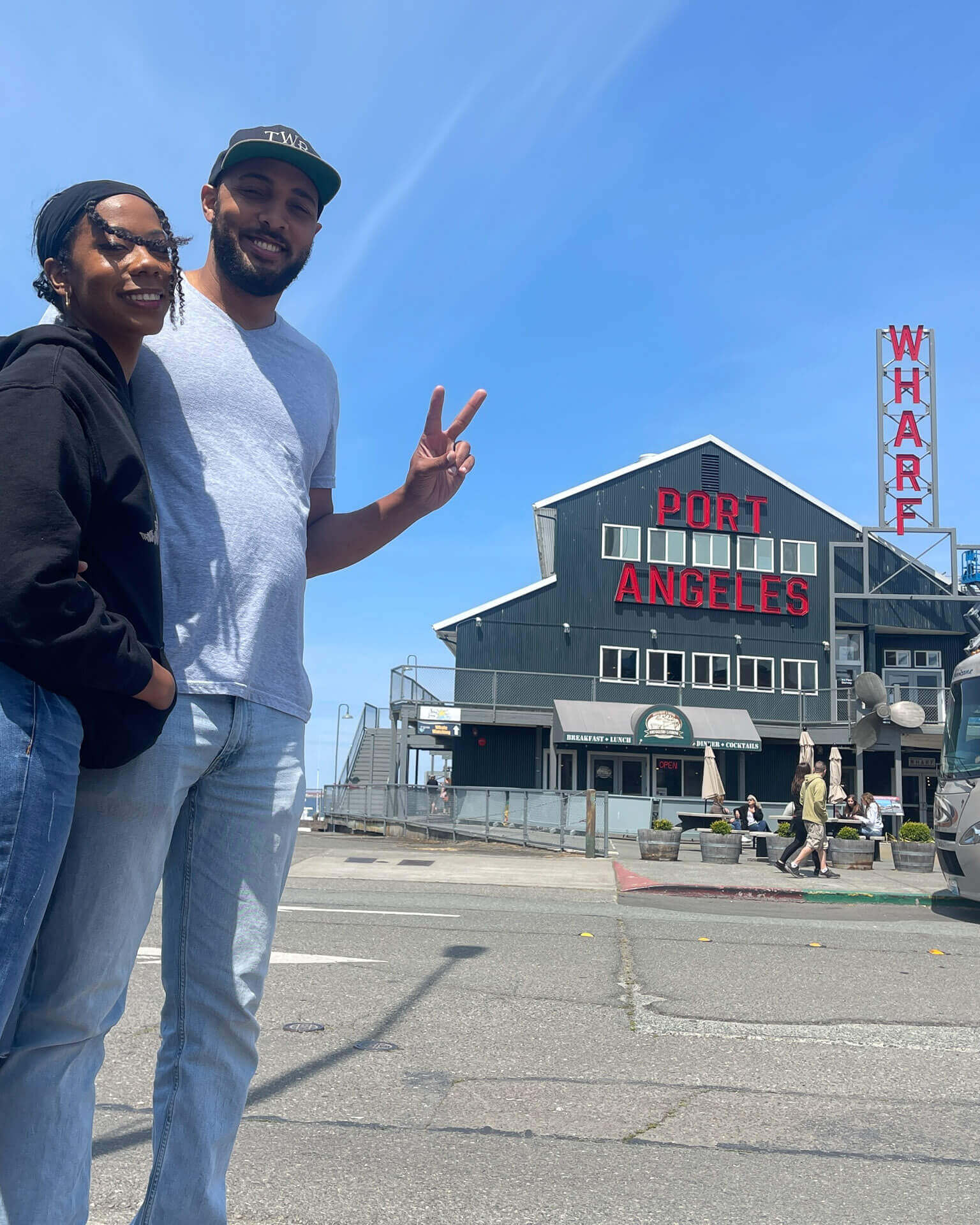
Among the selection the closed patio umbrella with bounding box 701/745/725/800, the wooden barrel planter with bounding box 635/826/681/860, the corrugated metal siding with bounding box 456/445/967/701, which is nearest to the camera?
the wooden barrel planter with bounding box 635/826/681/860

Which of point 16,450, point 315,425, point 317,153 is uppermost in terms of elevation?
point 317,153

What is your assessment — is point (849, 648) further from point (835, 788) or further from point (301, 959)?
point (301, 959)

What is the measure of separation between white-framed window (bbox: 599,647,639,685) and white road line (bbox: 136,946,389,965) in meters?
27.4

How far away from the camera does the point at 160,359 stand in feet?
6.77

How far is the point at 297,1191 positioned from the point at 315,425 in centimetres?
207

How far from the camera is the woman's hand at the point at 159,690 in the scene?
1644 mm

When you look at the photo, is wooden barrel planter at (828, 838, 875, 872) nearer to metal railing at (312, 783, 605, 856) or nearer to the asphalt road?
metal railing at (312, 783, 605, 856)

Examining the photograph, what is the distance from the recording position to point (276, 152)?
2.20m

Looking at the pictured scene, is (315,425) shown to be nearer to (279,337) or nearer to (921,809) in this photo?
(279,337)

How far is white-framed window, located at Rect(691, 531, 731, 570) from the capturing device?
35.8 m

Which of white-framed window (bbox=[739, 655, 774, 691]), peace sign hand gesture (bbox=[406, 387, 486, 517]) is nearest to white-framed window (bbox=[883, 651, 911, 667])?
white-framed window (bbox=[739, 655, 774, 691])

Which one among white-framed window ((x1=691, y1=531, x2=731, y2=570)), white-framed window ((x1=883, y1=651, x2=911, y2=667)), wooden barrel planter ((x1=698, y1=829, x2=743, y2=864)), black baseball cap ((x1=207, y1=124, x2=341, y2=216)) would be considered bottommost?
wooden barrel planter ((x1=698, y1=829, x2=743, y2=864))

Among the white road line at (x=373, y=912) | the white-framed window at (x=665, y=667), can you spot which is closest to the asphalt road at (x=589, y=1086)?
the white road line at (x=373, y=912)

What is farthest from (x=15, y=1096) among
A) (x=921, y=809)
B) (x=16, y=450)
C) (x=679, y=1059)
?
(x=921, y=809)
